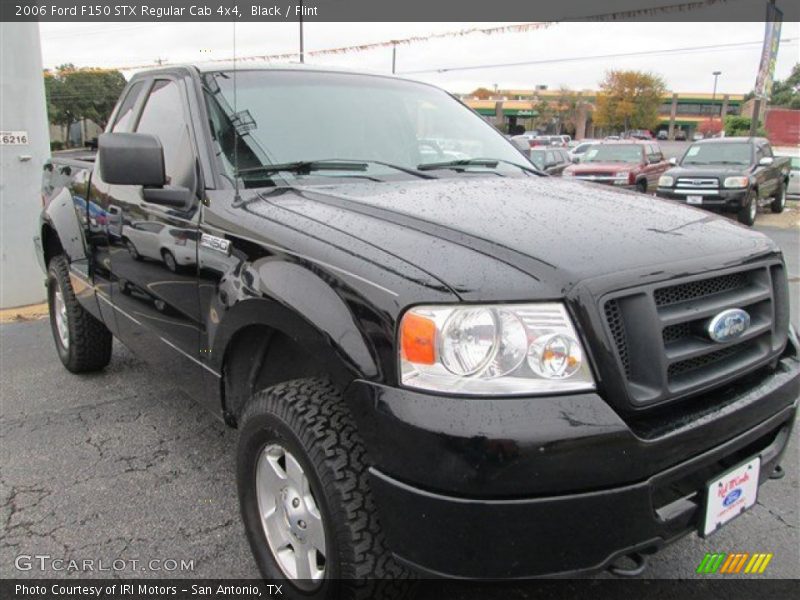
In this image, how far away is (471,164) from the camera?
3.24 metres

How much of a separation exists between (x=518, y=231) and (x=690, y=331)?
22.6 inches

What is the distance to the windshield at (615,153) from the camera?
16.8 meters

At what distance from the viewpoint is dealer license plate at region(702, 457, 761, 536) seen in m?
1.90

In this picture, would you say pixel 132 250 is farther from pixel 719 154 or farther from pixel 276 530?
pixel 719 154

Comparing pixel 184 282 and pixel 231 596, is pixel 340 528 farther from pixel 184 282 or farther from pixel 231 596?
pixel 184 282

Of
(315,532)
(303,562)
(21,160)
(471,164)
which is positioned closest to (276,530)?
(303,562)

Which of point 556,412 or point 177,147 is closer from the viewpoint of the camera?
point 556,412

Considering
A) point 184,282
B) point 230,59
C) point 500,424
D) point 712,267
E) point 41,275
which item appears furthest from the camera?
point 41,275

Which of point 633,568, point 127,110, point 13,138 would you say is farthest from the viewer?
→ point 13,138

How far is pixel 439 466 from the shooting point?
160cm

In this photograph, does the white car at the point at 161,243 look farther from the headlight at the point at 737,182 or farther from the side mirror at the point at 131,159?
the headlight at the point at 737,182

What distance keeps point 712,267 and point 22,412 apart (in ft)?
12.7

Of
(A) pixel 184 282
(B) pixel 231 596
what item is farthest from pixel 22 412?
(B) pixel 231 596

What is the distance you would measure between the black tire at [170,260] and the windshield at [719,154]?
14.1 m
